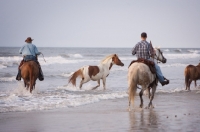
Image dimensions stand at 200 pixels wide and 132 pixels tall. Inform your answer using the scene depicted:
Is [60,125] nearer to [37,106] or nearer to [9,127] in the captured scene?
[9,127]

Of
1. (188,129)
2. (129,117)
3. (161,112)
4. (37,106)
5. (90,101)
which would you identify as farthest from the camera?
(90,101)

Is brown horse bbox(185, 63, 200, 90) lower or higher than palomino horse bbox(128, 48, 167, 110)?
lower

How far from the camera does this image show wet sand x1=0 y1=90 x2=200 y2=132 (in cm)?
848

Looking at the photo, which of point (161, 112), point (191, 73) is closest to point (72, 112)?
point (161, 112)

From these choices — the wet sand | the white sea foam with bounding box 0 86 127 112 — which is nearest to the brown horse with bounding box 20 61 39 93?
the white sea foam with bounding box 0 86 127 112

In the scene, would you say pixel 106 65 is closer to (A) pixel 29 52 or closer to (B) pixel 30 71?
(A) pixel 29 52

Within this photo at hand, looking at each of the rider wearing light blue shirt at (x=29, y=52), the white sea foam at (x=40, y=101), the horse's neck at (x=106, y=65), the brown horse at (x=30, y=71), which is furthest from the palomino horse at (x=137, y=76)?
the horse's neck at (x=106, y=65)

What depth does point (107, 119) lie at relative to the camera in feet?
31.8

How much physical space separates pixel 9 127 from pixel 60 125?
1.00 metres

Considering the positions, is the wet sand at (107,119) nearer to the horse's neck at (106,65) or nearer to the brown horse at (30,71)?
the brown horse at (30,71)

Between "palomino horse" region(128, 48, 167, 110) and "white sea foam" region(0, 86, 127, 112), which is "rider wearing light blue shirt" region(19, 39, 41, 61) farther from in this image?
"palomino horse" region(128, 48, 167, 110)

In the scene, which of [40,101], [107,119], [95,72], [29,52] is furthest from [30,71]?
[107,119]

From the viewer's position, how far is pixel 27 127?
8.63m

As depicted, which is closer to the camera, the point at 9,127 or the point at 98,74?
the point at 9,127
